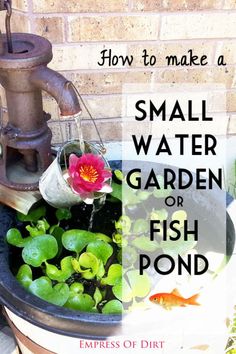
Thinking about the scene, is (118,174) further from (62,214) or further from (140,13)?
(140,13)

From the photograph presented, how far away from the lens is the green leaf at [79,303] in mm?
950

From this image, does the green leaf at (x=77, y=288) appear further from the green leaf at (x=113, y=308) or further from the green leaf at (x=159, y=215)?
the green leaf at (x=159, y=215)

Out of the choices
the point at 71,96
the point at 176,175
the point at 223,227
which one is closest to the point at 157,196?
the point at 176,175

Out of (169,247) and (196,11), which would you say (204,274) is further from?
(196,11)

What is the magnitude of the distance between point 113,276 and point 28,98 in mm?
406

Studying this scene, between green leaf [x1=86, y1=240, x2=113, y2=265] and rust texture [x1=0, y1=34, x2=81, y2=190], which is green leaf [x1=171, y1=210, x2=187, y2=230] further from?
rust texture [x1=0, y1=34, x2=81, y2=190]

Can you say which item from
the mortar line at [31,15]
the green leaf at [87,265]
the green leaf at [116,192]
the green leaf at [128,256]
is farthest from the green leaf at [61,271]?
the mortar line at [31,15]

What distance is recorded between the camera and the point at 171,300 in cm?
95

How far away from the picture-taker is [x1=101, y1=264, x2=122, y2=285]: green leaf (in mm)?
1019

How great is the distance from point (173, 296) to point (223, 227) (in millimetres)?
230

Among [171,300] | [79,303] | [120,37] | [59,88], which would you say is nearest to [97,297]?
[79,303]

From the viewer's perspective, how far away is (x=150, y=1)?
3.89 feet

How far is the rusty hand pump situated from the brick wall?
0.19m

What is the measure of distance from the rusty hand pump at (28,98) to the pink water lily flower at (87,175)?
0.35ft
